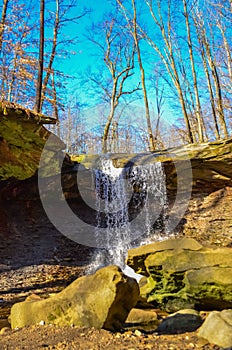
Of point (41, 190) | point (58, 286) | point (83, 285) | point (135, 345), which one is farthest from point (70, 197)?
point (135, 345)

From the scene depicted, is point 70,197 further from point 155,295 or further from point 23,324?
point 23,324

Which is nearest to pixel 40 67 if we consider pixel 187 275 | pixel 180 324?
pixel 187 275

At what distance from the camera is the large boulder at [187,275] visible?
4.21m

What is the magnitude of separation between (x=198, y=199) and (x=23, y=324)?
853 cm

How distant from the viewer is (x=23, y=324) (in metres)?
3.26

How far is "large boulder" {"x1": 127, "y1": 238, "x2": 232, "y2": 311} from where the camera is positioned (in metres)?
4.21

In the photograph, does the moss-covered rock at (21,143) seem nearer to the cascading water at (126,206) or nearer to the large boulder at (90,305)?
the cascading water at (126,206)

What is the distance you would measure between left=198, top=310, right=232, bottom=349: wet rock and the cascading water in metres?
6.06

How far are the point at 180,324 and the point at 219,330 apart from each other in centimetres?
68

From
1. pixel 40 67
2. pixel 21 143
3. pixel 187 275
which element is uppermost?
pixel 40 67

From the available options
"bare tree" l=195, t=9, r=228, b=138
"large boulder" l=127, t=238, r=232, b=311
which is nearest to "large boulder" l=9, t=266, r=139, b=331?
"large boulder" l=127, t=238, r=232, b=311

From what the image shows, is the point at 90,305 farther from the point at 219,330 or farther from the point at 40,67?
the point at 40,67

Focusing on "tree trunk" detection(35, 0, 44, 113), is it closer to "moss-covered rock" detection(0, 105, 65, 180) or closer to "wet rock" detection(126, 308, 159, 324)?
"moss-covered rock" detection(0, 105, 65, 180)

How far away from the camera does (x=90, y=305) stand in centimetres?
306
